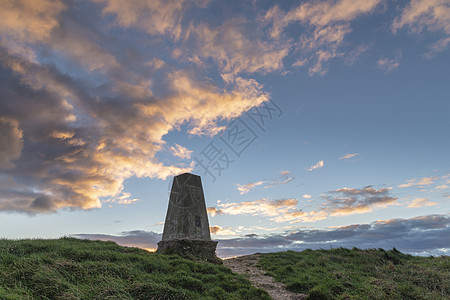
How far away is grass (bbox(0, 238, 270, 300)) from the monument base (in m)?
3.68

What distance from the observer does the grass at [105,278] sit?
6.36 m

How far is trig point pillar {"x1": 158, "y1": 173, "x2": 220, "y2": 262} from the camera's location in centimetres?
1448

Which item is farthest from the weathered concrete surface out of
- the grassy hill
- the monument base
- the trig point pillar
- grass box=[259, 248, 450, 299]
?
grass box=[259, 248, 450, 299]

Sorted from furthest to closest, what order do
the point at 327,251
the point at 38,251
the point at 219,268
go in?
the point at 327,251
the point at 219,268
the point at 38,251

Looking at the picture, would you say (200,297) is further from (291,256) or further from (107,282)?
(291,256)

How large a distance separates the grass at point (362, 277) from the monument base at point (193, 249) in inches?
131

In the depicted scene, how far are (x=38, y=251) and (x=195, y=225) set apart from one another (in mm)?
8868

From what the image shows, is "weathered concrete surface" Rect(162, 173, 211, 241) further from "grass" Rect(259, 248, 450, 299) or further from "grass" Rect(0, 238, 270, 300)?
"grass" Rect(0, 238, 270, 300)

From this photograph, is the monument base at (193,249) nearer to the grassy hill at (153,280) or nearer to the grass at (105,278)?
the grassy hill at (153,280)

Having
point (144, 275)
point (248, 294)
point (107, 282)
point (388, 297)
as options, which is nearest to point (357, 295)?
point (388, 297)

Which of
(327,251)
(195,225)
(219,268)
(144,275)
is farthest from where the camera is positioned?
(327,251)

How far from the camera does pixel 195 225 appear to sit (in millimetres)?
16812

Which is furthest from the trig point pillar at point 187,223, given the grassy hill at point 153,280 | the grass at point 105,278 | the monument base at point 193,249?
the grass at point 105,278

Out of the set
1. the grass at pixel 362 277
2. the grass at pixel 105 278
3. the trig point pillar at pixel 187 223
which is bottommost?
the grass at pixel 362 277
